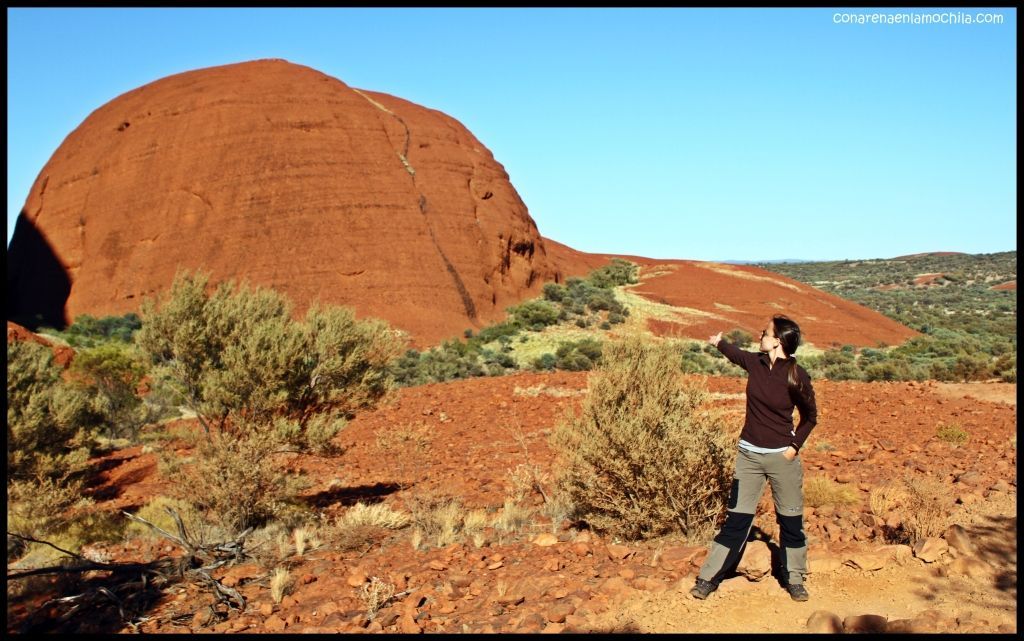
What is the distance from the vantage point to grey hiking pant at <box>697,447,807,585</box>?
430 centimetres

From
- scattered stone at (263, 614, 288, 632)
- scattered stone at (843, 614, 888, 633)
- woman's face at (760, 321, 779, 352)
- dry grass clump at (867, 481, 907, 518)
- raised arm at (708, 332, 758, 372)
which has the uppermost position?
woman's face at (760, 321, 779, 352)

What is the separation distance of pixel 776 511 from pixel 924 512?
1.47 metres

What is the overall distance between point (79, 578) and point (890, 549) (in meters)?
6.02

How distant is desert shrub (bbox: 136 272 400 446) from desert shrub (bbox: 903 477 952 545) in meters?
5.96

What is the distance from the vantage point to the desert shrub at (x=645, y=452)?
17.6ft

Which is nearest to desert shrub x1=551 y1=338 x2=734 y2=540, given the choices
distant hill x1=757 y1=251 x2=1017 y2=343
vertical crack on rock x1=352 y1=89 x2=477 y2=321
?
vertical crack on rock x1=352 y1=89 x2=477 y2=321

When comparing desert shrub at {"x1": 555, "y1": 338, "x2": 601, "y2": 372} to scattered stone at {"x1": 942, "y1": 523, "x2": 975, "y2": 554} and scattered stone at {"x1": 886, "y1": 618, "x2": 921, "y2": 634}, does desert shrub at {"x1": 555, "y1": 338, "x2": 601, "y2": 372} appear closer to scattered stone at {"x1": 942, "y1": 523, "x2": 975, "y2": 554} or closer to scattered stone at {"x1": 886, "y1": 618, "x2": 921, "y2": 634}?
scattered stone at {"x1": 942, "y1": 523, "x2": 975, "y2": 554}

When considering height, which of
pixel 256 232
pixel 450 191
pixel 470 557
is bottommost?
pixel 470 557

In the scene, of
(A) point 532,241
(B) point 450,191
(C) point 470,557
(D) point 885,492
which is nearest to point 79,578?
(C) point 470,557

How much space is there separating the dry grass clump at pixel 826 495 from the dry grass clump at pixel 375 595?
3.69 meters

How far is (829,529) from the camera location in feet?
17.8

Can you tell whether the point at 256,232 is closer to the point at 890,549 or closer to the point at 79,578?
the point at 79,578

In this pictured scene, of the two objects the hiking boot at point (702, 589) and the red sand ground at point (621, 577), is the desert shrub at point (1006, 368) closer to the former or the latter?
the red sand ground at point (621, 577)

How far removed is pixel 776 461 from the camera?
429 centimetres
